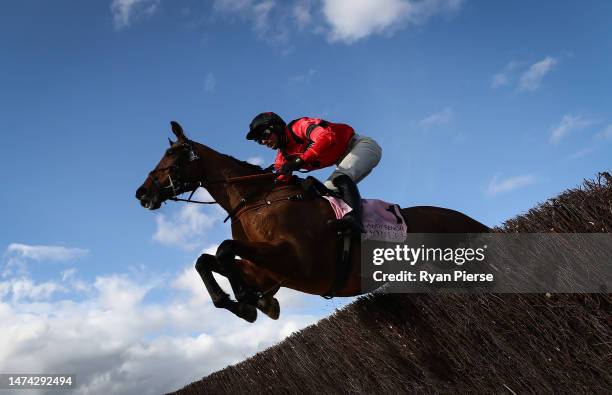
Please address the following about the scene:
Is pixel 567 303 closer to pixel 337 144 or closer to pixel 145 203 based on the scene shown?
pixel 337 144

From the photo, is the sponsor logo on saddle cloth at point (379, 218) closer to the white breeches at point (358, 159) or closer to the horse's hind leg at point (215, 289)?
the white breeches at point (358, 159)

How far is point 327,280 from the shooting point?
546 centimetres

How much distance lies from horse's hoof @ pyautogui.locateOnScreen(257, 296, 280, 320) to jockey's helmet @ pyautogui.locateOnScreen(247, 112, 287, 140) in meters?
1.74

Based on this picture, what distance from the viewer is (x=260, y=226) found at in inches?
216

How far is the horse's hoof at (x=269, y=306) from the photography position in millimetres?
5895

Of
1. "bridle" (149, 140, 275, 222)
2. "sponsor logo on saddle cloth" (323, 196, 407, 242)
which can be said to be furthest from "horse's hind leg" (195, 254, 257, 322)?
"sponsor logo on saddle cloth" (323, 196, 407, 242)

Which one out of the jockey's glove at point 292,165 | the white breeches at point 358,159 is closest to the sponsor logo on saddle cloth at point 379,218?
the white breeches at point 358,159

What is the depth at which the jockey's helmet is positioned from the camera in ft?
19.2

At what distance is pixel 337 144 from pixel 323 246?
1.17 m

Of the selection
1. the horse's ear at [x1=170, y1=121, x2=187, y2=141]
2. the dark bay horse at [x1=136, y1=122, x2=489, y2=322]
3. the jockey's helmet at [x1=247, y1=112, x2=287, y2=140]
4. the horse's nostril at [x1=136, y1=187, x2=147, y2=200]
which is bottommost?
the dark bay horse at [x1=136, y1=122, x2=489, y2=322]

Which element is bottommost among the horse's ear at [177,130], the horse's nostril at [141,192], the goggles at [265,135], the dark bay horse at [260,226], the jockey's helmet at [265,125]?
the dark bay horse at [260,226]

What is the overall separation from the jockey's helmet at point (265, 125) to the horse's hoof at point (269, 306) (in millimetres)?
1744

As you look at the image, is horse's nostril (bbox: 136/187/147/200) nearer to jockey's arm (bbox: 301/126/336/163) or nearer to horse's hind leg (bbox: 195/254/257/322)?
horse's hind leg (bbox: 195/254/257/322)

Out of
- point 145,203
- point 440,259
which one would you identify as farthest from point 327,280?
point 145,203
